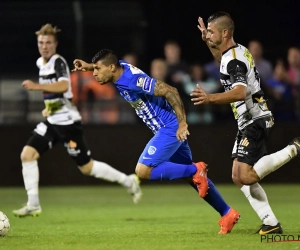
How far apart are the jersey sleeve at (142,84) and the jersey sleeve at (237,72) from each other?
934 millimetres

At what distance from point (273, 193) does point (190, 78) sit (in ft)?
8.50

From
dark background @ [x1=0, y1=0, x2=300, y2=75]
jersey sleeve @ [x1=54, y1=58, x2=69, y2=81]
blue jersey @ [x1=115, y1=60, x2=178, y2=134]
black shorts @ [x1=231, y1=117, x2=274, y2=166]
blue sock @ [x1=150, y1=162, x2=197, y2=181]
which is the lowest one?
blue sock @ [x1=150, y1=162, x2=197, y2=181]

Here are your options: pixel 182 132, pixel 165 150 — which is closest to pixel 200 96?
pixel 182 132

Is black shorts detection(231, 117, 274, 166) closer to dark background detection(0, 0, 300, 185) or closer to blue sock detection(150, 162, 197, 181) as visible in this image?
blue sock detection(150, 162, 197, 181)

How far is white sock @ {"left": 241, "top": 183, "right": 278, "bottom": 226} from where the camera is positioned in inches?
314

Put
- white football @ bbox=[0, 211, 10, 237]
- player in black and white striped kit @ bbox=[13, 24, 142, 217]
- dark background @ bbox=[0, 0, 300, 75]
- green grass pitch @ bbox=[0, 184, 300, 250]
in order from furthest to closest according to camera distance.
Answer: dark background @ bbox=[0, 0, 300, 75] → player in black and white striped kit @ bbox=[13, 24, 142, 217] → white football @ bbox=[0, 211, 10, 237] → green grass pitch @ bbox=[0, 184, 300, 250]

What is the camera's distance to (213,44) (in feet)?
26.7

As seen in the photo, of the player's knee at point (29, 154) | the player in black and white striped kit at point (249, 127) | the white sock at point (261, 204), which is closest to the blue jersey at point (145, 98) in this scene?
the player in black and white striped kit at point (249, 127)

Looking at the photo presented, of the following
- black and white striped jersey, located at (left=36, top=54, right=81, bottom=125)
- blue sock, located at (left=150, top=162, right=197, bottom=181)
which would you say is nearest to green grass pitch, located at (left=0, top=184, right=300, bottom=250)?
blue sock, located at (left=150, top=162, right=197, bottom=181)

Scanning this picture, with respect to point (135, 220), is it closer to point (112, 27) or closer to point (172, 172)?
point (172, 172)

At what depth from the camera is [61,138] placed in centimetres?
1098

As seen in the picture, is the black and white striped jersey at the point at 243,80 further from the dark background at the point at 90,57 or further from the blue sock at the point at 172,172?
the dark background at the point at 90,57

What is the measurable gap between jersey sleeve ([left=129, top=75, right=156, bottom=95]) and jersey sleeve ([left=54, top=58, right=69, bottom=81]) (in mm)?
2379

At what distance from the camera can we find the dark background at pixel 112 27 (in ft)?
47.0
